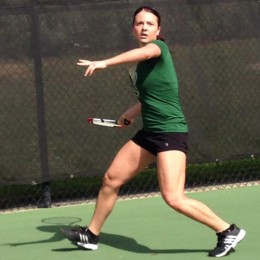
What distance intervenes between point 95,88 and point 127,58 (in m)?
3.07

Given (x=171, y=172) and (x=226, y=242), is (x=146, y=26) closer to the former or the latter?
(x=171, y=172)

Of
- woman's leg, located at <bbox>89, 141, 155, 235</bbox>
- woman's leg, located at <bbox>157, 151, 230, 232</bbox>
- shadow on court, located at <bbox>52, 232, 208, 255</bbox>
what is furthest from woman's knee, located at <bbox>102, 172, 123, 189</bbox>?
shadow on court, located at <bbox>52, 232, 208, 255</bbox>

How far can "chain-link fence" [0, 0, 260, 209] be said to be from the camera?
8406mm

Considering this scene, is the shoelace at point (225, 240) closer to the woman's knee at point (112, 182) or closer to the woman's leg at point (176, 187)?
the woman's leg at point (176, 187)

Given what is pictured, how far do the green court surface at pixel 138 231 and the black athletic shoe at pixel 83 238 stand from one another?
0.05 m

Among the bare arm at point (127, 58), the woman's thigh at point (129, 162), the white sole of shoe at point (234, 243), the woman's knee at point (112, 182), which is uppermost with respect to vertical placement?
the bare arm at point (127, 58)

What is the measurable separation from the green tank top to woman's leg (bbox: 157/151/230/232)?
0.19 meters

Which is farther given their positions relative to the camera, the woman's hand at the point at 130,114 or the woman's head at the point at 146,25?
the woman's hand at the point at 130,114

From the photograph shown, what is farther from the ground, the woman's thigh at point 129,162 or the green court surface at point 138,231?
the woman's thigh at point 129,162

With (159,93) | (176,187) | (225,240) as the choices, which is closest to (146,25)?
(159,93)

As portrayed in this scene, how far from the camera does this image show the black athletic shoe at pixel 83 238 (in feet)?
21.3

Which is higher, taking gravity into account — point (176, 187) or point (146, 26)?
point (146, 26)

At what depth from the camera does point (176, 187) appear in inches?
238

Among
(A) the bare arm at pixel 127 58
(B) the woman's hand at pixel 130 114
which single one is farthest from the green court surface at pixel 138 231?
(A) the bare arm at pixel 127 58
